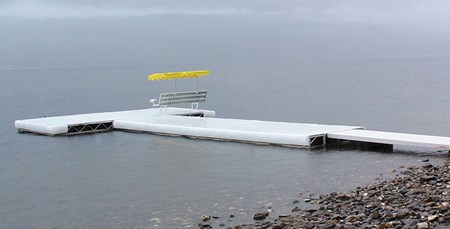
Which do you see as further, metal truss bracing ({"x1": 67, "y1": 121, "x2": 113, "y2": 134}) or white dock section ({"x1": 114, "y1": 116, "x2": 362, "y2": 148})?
metal truss bracing ({"x1": 67, "y1": 121, "x2": 113, "y2": 134})

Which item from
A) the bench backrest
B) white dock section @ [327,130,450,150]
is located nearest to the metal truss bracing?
the bench backrest

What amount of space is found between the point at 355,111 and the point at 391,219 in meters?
33.5

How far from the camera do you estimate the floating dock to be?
73.7ft

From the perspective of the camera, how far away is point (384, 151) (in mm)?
22250

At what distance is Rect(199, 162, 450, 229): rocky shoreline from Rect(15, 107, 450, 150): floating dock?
5227mm

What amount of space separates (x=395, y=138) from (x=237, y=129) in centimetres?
621

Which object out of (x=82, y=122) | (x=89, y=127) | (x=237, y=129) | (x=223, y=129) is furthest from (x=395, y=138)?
(x=82, y=122)

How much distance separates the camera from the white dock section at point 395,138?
20.9 meters

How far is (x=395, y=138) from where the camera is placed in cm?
2180

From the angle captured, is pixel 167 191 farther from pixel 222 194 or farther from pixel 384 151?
pixel 384 151

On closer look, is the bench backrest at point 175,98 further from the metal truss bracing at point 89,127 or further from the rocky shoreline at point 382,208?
the rocky shoreline at point 382,208

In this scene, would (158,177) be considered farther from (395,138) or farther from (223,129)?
(395,138)

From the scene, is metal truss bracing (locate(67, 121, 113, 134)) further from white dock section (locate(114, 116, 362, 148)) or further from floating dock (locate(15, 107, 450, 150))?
white dock section (locate(114, 116, 362, 148))

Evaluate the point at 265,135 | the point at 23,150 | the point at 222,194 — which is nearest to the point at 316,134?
the point at 265,135
